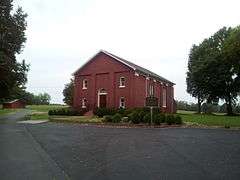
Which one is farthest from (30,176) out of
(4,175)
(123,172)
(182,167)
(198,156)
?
(198,156)

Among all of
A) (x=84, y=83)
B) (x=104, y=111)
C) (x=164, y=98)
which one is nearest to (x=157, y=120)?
(x=104, y=111)

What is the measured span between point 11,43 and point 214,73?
35.8 meters

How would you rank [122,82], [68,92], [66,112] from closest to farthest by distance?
[66,112], [122,82], [68,92]

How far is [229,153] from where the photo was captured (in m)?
12.6

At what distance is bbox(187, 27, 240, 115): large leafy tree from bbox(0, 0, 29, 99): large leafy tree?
32359 mm

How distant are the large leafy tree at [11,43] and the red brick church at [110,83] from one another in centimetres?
988

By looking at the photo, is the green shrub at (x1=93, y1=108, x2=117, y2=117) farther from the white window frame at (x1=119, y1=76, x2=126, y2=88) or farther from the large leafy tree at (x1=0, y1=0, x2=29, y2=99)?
the large leafy tree at (x1=0, y1=0, x2=29, y2=99)

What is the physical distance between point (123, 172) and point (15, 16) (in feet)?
114

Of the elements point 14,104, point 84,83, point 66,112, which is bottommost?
point 66,112

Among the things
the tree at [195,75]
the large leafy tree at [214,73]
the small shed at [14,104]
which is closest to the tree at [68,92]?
the small shed at [14,104]

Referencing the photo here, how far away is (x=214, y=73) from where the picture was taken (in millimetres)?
62625

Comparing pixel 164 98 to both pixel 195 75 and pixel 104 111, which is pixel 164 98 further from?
pixel 104 111

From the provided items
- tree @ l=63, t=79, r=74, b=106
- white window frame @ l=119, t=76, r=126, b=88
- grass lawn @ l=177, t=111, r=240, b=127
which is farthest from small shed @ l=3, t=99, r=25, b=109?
grass lawn @ l=177, t=111, r=240, b=127

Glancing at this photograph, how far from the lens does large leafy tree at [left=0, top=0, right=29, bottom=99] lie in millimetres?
37938
